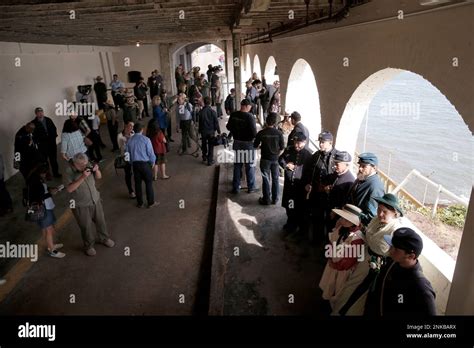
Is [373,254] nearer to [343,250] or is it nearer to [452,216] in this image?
[343,250]

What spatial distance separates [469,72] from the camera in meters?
2.37

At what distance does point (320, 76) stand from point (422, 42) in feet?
10.3

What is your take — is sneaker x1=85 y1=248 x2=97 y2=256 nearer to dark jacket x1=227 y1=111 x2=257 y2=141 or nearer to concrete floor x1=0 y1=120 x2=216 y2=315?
concrete floor x1=0 y1=120 x2=216 y2=315

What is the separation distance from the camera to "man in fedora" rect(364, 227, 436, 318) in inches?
85.4

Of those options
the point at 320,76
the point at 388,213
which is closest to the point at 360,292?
the point at 388,213

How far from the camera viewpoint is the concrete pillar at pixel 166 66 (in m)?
18.8

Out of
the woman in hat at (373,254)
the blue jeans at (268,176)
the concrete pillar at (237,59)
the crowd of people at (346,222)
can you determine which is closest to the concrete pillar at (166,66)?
the concrete pillar at (237,59)

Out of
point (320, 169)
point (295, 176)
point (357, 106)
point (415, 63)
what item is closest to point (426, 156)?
point (357, 106)

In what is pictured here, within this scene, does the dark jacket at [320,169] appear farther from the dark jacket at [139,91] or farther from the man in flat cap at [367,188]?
the dark jacket at [139,91]

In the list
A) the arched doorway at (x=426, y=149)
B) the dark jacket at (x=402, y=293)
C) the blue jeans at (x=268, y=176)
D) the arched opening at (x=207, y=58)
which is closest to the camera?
the dark jacket at (x=402, y=293)

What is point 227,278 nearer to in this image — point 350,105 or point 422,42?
point 350,105

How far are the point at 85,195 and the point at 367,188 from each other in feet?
12.0

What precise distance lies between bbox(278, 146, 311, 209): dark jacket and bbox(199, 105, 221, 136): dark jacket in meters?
3.32

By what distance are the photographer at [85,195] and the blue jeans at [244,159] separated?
8.27 ft
